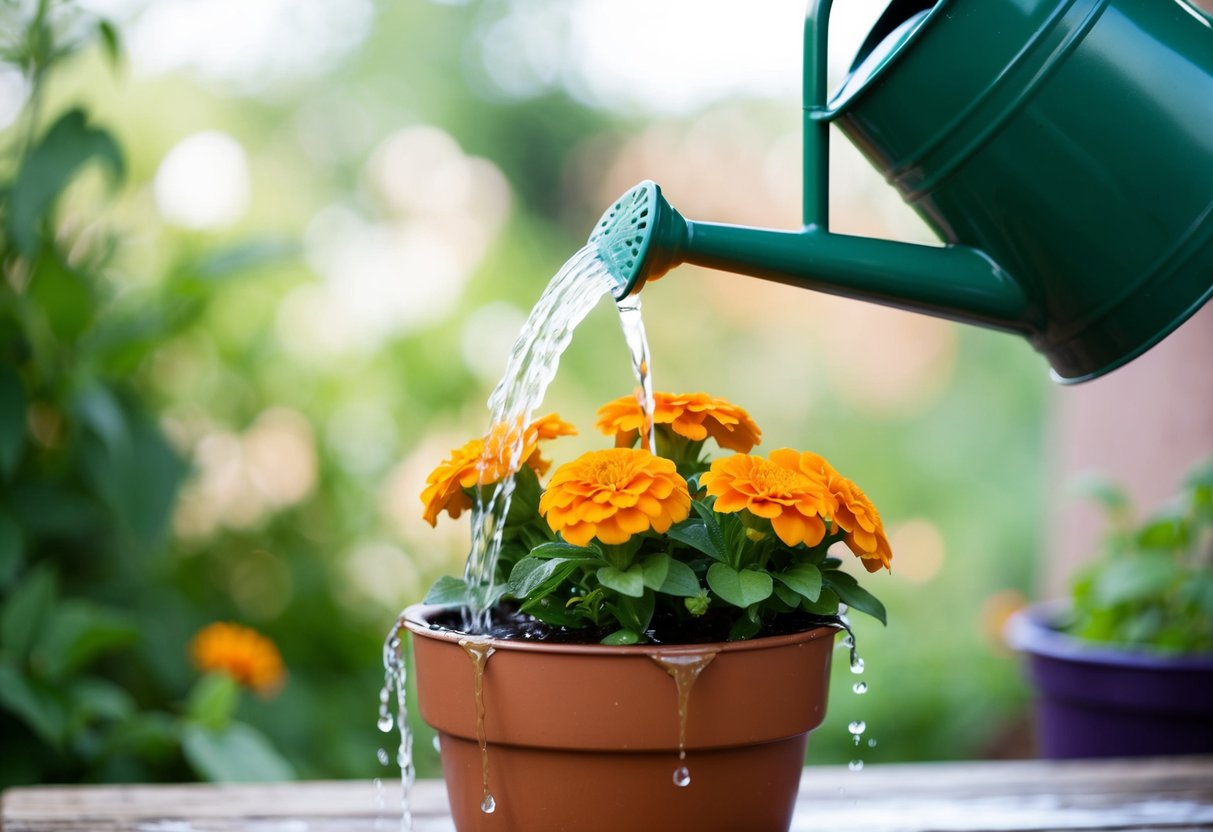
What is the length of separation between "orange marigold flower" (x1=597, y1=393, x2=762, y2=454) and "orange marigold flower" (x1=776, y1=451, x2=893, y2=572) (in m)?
0.07

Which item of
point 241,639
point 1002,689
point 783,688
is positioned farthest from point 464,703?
point 1002,689

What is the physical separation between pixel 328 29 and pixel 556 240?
94cm

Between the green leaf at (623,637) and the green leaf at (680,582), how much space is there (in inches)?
1.3

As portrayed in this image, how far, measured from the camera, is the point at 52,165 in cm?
131

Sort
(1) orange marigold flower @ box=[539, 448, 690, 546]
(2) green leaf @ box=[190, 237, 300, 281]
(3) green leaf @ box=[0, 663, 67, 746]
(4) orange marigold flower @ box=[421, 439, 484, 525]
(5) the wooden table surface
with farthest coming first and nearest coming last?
(2) green leaf @ box=[190, 237, 300, 281]
(3) green leaf @ box=[0, 663, 67, 746]
(5) the wooden table surface
(4) orange marigold flower @ box=[421, 439, 484, 525]
(1) orange marigold flower @ box=[539, 448, 690, 546]

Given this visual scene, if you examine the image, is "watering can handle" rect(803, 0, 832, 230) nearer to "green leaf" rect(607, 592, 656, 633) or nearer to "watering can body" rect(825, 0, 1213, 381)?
"watering can body" rect(825, 0, 1213, 381)

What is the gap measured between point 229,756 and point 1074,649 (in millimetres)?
1034

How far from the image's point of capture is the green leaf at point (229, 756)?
1.28 metres

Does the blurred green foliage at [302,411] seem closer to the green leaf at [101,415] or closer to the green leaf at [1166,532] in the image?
the green leaf at [101,415]

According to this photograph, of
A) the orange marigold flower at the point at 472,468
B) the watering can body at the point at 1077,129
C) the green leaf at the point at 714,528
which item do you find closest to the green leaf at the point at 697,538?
the green leaf at the point at 714,528

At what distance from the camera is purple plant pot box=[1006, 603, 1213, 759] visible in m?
1.42

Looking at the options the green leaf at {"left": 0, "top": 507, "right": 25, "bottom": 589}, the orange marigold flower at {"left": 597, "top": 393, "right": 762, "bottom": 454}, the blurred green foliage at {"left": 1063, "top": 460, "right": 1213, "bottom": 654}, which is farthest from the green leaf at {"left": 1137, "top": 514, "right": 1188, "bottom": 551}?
the green leaf at {"left": 0, "top": 507, "right": 25, "bottom": 589}

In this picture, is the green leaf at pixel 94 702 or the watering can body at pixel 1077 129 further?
the green leaf at pixel 94 702

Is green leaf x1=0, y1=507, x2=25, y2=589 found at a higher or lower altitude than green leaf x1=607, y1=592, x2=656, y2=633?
lower
